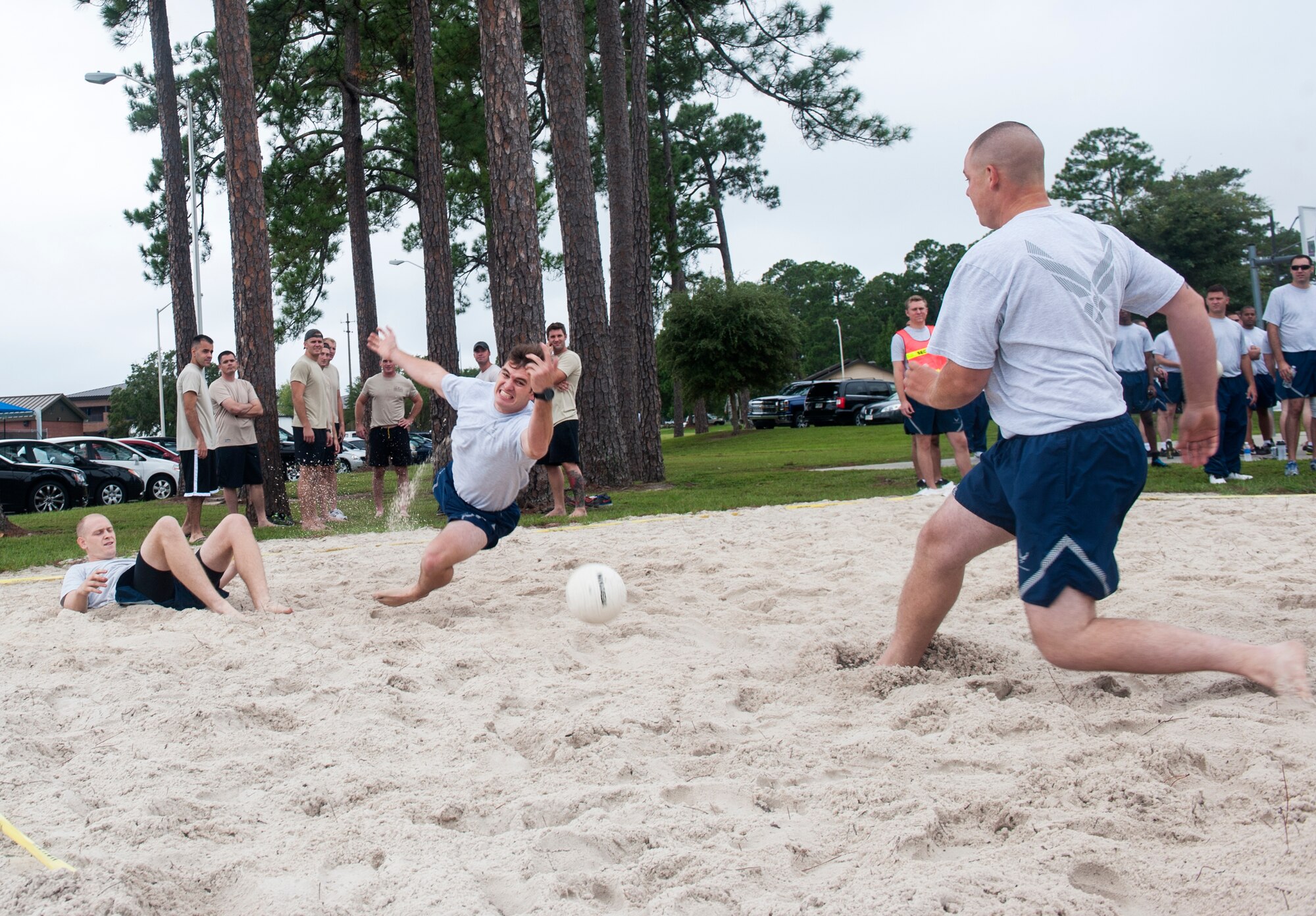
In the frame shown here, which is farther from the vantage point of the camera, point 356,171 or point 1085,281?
point 356,171

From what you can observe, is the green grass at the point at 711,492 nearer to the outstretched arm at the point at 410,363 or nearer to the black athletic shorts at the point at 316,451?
the black athletic shorts at the point at 316,451

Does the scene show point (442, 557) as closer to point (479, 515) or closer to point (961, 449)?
point (479, 515)

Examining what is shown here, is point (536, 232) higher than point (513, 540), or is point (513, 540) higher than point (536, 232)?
point (536, 232)

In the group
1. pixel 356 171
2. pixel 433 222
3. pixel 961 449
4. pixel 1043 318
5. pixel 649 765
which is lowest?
pixel 649 765

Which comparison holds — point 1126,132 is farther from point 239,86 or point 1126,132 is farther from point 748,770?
point 748,770

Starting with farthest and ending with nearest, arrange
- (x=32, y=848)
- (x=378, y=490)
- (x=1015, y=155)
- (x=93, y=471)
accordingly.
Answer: (x=93, y=471) → (x=378, y=490) → (x=1015, y=155) → (x=32, y=848)

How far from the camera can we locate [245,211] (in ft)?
37.2

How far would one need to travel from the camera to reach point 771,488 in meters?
11.5

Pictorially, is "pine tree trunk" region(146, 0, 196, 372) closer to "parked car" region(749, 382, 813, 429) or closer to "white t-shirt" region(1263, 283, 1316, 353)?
"white t-shirt" region(1263, 283, 1316, 353)

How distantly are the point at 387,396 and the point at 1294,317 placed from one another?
933 cm

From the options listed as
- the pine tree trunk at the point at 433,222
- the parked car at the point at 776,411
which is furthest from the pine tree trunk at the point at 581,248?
the parked car at the point at 776,411

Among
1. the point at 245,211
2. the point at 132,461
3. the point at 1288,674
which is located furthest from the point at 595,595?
the point at 132,461

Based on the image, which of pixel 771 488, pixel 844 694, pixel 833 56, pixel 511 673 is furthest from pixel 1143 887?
pixel 833 56

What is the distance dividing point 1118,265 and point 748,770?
188 cm
